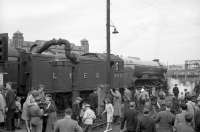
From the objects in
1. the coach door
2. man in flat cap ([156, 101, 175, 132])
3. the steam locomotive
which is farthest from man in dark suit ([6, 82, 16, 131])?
man in flat cap ([156, 101, 175, 132])

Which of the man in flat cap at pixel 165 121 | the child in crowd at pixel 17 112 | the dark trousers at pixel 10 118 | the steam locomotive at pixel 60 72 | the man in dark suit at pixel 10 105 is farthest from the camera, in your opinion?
the steam locomotive at pixel 60 72

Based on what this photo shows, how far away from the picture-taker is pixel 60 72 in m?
19.2

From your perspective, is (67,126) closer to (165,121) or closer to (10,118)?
(165,121)

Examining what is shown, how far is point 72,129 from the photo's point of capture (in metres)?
7.60

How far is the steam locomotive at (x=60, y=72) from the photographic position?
17.5 m

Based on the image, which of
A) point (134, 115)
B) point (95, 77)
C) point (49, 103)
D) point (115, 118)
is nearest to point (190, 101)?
point (134, 115)

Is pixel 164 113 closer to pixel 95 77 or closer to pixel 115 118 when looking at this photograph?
pixel 115 118

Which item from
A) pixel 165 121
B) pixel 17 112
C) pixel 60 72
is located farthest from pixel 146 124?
pixel 60 72

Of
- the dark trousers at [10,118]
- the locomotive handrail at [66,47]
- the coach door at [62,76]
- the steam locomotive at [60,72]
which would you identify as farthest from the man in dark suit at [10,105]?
the locomotive handrail at [66,47]

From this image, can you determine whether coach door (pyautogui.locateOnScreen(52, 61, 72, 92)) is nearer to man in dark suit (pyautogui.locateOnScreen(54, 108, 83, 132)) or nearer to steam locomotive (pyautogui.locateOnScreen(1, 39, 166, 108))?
steam locomotive (pyautogui.locateOnScreen(1, 39, 166, 108))

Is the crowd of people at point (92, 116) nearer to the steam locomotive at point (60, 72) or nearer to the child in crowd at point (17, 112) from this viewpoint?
the child in crowd at point (17, 112)

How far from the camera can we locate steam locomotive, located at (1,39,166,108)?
688 inches

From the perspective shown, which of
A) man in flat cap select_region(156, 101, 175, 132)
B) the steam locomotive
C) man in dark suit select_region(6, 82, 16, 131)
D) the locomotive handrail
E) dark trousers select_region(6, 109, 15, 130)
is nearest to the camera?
man in flat cap select_region(156, 101, 175, 132)

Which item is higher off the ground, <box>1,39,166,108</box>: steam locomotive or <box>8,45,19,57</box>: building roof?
<box>8,45,19,57</box>: building roof
